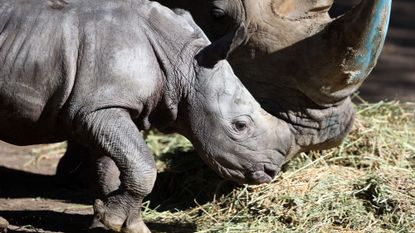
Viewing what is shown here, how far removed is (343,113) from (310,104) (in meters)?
0.20

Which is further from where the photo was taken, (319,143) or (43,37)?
(319,143)

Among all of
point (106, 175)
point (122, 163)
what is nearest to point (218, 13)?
point (106, 175)

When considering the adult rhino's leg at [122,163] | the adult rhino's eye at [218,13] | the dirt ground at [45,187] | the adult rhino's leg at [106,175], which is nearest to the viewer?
the adult rhino's leg at [122,163]

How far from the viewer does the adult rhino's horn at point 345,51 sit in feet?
19.9

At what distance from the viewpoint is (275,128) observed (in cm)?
624

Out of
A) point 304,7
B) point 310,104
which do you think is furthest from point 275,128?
point 304,7

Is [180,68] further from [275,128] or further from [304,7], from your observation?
[304,7]

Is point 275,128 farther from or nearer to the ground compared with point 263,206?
farther from the ground

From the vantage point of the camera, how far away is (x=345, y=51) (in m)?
6.25

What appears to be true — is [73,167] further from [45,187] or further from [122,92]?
[122,92]

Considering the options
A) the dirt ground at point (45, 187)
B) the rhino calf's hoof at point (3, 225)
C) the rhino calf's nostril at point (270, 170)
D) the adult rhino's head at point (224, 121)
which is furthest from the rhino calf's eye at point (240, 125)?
the rhino calf's hoof at point (3, 225)

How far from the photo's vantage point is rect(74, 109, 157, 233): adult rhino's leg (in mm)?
5652

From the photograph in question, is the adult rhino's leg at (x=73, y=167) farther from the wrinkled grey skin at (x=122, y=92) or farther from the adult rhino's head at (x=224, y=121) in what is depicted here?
the adult rhino's head at (x=224, y=121)

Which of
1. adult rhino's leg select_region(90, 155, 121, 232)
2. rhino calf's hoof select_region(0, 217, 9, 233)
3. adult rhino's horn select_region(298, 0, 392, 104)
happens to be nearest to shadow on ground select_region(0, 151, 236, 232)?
rhino calf's hoof select_region(0, 217, 9, 233)
